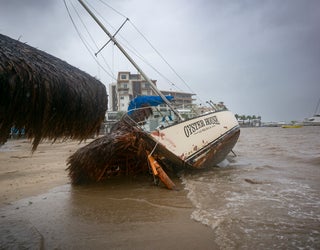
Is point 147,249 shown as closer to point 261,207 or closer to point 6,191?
point 261,207

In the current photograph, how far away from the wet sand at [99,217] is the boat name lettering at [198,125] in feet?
5.96

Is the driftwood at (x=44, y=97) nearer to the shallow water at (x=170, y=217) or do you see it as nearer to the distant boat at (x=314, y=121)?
the shallow water at (x=170, y=217)

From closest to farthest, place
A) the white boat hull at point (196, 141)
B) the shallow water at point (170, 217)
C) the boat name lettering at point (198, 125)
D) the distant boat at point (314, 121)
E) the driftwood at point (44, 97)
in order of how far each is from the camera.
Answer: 1. the driftwood at point (44, 97)
2. the shallow water at point (170, 217)
3. the white boat hull at point (196, 141)
4. the boat name lettering at point (198, 125)
5. the distant boat at point (314, 121)

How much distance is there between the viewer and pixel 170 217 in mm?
4262

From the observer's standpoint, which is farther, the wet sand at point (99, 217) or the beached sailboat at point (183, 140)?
the beached sailboat at point (183, 140)

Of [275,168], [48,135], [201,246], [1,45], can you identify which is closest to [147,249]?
[201,246]

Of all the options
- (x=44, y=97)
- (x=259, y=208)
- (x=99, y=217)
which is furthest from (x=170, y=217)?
(x=44, y=97)

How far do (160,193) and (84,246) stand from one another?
282cm

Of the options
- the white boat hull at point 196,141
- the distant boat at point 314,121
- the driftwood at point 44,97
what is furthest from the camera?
the distant boat at point 314,121

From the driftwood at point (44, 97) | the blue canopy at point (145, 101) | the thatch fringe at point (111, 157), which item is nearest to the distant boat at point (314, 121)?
the blue canopy at point (145, 101)

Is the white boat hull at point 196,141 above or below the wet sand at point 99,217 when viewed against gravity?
above

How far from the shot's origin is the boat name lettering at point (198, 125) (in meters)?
7.45

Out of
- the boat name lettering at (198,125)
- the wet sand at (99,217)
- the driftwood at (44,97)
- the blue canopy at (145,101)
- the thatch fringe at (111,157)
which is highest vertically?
the blue canopy at (145,101)

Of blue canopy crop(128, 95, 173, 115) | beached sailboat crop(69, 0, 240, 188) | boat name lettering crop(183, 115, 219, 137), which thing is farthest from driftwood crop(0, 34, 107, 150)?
blue canopy crop(128, 95, 173, 115)
